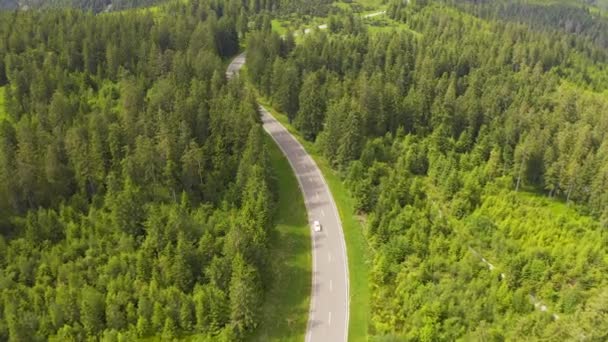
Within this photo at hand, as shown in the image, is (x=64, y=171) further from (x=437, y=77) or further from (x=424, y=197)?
(x=437, y=77)

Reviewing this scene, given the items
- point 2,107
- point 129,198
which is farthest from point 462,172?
point 2,107

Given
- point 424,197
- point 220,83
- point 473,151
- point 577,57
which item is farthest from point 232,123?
point 577,57

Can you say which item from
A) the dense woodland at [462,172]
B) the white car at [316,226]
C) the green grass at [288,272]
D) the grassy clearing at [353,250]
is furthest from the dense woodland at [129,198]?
the dense woodland at [462,172]

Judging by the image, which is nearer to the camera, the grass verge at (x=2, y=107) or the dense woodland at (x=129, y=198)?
the dense woodland at (x=129, y=198)

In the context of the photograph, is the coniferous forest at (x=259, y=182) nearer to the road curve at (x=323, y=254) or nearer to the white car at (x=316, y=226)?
the road curve at (x=323, y=254)

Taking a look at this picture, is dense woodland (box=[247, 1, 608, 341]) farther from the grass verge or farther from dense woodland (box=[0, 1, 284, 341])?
the grass verge

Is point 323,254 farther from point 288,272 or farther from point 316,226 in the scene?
point 288,272

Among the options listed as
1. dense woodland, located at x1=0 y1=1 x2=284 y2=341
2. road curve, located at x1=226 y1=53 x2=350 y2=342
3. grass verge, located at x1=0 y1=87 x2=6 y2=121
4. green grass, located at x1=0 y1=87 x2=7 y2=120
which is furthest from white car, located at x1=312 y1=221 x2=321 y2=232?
grass verge, located at x1=0 y1=87 x2=6 y2=121
